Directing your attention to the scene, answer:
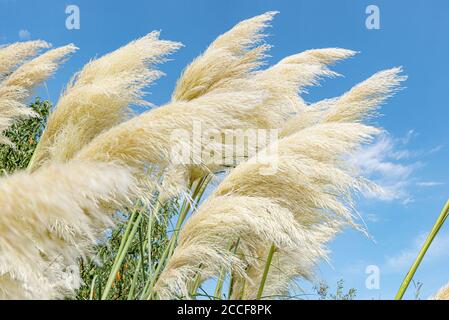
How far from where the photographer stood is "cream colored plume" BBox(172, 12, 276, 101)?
3109mm

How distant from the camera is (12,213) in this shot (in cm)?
132

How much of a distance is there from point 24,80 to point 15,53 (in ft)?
0.77

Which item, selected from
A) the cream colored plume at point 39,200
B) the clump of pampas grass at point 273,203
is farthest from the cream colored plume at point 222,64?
the cream colored plume at point 39,200

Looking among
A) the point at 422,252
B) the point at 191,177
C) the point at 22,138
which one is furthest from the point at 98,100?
the point at 22,138

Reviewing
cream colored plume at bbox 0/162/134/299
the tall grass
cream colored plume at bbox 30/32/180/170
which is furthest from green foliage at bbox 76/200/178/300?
cream colored plume at bbox 0/162/134/299

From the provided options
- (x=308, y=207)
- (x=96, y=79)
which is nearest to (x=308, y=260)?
(x=308, y=207)

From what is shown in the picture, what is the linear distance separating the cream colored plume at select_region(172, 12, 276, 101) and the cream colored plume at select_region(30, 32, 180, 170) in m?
0.17

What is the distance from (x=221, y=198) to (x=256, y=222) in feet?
A: 0.63

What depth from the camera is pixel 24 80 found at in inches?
153

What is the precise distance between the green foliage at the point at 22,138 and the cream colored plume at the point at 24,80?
109 cm

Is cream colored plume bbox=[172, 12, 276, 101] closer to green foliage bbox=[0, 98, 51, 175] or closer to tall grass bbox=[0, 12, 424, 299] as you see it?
tall grass bbox=[0, 12, 424, 299]

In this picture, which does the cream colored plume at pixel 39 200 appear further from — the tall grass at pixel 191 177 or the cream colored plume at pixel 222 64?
the cream colored plume at pixel 222 64

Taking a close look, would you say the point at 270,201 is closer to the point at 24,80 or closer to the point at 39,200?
the point at 39,200

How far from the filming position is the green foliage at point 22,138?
506 centimetres
